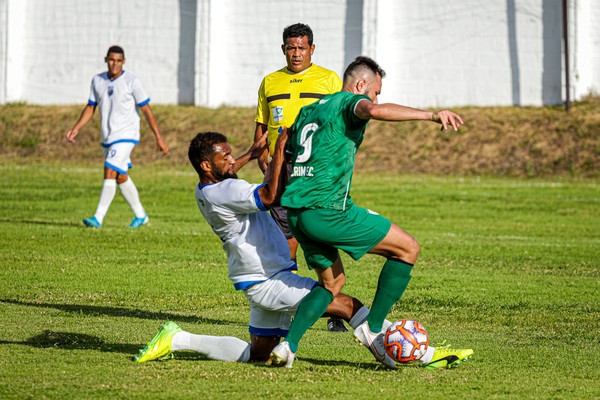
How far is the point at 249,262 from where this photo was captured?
6.77 metres

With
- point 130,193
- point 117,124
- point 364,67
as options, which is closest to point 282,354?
point 364,67

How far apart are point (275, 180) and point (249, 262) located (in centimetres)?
61

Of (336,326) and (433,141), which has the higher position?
(433,141)

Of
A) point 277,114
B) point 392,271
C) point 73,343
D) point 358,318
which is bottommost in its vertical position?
point 73,343

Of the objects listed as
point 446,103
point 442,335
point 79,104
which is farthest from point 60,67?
point 442,335

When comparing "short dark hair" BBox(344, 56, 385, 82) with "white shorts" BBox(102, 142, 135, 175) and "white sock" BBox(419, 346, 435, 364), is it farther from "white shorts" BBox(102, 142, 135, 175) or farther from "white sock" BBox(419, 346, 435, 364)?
"white shorts" BBox(102, 142, 135, 175)

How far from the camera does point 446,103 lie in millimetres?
27953

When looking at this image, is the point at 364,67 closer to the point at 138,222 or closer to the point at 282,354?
the point at 282,354

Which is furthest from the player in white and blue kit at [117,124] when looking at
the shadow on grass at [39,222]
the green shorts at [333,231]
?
the green shorts at [333,231]

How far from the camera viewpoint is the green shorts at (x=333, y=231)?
6.49 metres

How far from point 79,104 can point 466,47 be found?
12.3 meters

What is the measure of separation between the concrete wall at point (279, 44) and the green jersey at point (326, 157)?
20.8m

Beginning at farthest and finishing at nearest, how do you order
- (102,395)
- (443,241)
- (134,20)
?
(134,20), (443,241), (102,395)

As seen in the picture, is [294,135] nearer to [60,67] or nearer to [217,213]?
[217,213]
